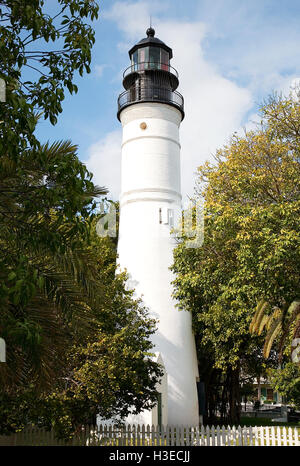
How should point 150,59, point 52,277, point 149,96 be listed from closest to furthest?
point 52,277 < point 149,96 < point 150,59

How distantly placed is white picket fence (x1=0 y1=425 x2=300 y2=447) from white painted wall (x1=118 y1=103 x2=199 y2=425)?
5390mm

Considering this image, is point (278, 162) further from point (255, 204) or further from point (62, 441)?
point (62, 441)

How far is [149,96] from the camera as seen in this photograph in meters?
22.4

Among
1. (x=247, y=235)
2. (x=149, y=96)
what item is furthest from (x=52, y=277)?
(x=149, y=96)

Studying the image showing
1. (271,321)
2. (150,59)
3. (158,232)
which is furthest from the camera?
(150,59)

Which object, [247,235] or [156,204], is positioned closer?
[247,235]

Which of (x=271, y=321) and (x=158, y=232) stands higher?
(x=158, y=232)

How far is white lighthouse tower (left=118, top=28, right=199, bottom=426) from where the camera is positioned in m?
19.3

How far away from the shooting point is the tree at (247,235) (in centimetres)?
1234

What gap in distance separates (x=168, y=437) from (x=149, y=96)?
612 inches

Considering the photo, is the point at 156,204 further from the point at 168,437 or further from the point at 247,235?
the point at 168,437

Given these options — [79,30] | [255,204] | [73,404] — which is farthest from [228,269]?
[79,30]

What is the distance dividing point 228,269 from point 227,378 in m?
12.6

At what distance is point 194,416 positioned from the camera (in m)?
19.3
